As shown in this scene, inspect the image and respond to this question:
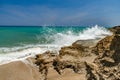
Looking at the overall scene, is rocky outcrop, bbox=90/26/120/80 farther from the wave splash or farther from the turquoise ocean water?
the turquoise ocean water

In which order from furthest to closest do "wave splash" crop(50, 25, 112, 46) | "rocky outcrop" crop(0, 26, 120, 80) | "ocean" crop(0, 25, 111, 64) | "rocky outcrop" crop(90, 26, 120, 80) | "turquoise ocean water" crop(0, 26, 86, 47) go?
1. "turquoise ocean water" crop(0, 26, 86, 47)
2. "wave splash" crop(50, 25, 112, 46)
3. "ocean" crop(0, 25, 111, 64)
4. "rocky outcrop" crop(0, 26, 120, 80)
5. "rocky outcrop" crop(90, 26, 120, 80)

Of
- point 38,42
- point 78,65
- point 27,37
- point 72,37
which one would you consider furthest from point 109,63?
point 27,37

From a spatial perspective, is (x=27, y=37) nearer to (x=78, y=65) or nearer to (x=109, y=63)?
(x=78, y=65)

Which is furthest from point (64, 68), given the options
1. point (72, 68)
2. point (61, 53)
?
point (61, 53)

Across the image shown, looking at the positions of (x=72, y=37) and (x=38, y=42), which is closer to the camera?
(x=72, y=37)

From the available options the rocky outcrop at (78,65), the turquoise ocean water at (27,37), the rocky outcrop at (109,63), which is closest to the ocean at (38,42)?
the turquoise ocean water at (27,37)

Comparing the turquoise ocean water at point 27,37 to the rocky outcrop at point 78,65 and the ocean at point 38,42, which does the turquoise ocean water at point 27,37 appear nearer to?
the ocean at point 38,42

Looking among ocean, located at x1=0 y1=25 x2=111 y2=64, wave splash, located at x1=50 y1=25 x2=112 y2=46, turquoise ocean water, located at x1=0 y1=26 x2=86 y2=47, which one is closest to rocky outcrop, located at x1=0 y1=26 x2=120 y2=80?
ocean, located at x1=0 y1=25 x2=111 y2=64

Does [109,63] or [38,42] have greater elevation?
[109,63]

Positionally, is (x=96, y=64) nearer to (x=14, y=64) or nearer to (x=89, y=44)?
(x=89, y=44)

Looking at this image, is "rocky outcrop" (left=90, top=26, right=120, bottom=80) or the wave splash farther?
the wave splash

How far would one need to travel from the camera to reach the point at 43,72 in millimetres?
7098

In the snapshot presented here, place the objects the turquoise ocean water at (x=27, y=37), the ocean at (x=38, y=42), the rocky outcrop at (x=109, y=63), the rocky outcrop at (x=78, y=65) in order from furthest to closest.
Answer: the turquoise ocean water at (x=27, y=37) → the ocean at (x=38, y=42) → the rocky outcrop at (x=78, y=65) → the rocky outcrop at (x=109, y=63)

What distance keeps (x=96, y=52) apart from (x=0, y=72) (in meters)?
2.33
